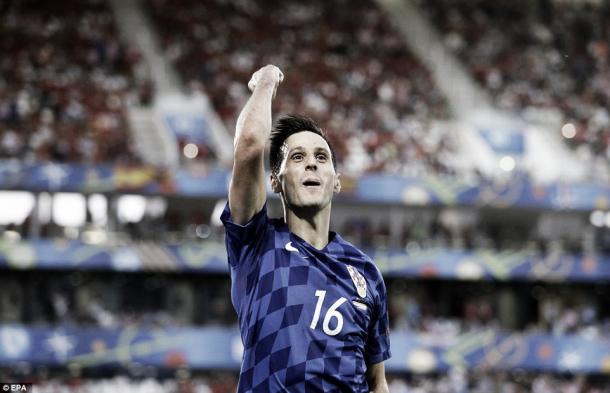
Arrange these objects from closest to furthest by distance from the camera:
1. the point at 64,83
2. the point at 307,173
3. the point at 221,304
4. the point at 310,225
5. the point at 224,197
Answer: the point at 307,173
the point at 310,225
the point at 221,304
the point at 224,197
the point at 64,83

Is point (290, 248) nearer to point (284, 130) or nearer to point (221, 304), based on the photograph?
point (284, 130)

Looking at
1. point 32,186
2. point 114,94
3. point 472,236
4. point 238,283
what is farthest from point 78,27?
point 238,283

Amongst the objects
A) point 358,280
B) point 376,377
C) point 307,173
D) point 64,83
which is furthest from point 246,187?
point 64,83

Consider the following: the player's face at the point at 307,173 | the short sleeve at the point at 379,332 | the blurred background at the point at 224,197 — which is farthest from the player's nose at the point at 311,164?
the blurred background at the point at 224,197

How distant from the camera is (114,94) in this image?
31.0 m

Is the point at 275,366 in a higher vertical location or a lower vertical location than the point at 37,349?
higher

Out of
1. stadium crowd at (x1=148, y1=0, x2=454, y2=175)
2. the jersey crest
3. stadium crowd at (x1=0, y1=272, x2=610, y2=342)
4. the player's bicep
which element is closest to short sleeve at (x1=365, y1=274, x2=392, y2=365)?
the jersey crest

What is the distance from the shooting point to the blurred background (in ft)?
91.6

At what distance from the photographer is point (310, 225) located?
14.6ft

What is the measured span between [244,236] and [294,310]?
0.35m

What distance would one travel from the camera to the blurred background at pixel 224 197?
27.9m

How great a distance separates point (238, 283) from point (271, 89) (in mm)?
775

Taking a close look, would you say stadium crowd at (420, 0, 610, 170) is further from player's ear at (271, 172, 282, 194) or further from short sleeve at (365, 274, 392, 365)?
player's ear at (271, 172, 282, 194)

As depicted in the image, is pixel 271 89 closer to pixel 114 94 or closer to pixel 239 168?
pixel 239 168
